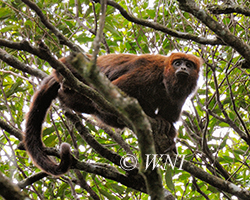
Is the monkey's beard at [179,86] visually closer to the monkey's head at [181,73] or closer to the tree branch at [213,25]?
the monkey's head at [181,73]

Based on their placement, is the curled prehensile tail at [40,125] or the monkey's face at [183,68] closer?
the curled prehensile tail at [40,125]

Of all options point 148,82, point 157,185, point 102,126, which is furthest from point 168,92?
point 157,185

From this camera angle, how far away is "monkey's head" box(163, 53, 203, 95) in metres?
4.49

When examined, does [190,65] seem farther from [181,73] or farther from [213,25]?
[213,25]

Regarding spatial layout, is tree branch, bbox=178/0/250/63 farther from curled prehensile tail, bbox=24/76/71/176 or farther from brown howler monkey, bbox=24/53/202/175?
curled prehensile tail, bbox=24/76/71/176

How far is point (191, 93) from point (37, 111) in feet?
7.26

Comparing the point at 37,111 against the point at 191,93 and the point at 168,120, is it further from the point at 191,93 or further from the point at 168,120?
the point at 191,93

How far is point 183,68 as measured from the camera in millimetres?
4508

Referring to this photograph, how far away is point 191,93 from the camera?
4.74 meters

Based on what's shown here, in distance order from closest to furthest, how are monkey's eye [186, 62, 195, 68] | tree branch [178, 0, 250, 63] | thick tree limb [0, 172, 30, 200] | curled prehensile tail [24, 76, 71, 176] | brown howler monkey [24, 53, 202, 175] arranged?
thick tree limb [0, 172, 30, 200]
tree branch [178, 0, 250, 63]
curled prehensile tail [24, 76, 71, 176]
brown howler monkey [24, 53, 202, 175]
monkey's eye [186, 62, 195, 68]

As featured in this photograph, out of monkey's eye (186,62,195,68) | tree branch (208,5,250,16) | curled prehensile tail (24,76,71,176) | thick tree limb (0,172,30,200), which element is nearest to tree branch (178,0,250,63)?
tree branch (208,5,250,16)

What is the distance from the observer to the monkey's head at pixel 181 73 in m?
4.49

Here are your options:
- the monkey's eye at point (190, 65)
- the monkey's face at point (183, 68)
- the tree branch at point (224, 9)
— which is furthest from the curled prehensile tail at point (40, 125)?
the tree branch at point (224, 9)

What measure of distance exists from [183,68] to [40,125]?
2.10 meters
